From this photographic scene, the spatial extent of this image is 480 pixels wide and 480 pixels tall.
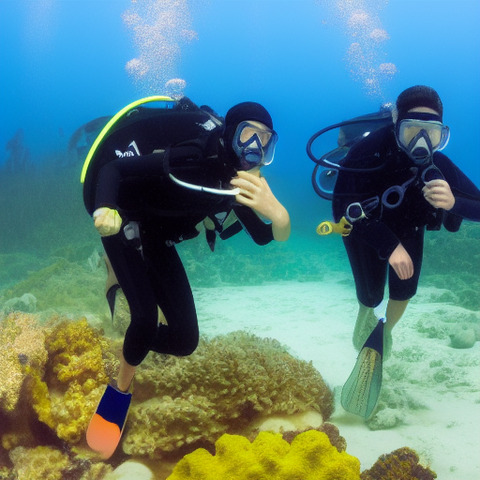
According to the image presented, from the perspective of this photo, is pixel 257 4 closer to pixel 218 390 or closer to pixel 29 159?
pixel 29 159

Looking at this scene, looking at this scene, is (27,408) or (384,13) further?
(384,13)

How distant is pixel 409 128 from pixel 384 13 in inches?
3492

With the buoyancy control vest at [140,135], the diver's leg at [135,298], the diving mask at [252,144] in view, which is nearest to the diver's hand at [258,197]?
the diving mask at [252,144]

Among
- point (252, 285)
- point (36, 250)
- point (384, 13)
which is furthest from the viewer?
point (384, 13)

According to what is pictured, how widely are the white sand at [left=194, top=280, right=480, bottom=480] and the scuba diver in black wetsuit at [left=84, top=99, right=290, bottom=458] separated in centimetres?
227

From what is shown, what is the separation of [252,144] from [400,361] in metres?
4.66

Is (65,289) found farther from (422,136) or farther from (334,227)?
(422,136)

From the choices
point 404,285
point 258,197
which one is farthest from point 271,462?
point 404,285

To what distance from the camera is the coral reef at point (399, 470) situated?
2883 millimetres

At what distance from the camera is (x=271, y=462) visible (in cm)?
254

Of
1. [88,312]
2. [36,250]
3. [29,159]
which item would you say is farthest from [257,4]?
[88,312]

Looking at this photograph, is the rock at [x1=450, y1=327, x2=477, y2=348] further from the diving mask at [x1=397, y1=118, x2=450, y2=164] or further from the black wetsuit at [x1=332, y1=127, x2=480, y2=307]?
the diving mask at [x1=397, y1=118, x2=450, y2=164]

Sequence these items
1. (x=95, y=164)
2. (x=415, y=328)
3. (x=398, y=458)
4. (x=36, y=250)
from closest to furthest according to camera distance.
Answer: (x=398, y=458)
(x=95, y=164)
(x=415, y=328)
(x=36, y=250)

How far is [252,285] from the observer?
13.1 metres
